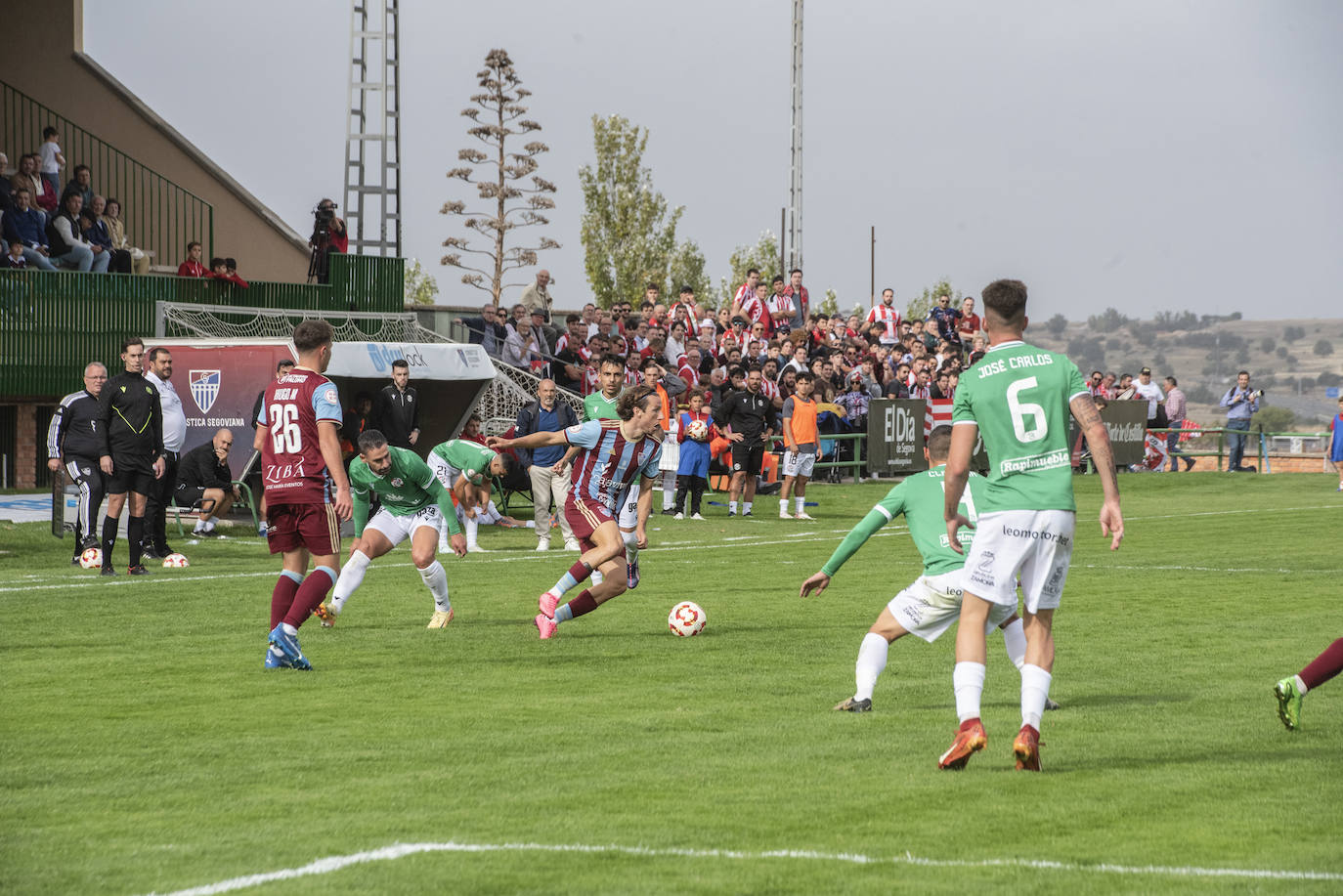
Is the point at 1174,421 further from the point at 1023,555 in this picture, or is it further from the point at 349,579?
the point at 1023,555

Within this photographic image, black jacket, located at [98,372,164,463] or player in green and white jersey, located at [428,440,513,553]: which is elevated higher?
black jacket, located at [98,372,164,463]

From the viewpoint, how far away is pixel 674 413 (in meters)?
26.2

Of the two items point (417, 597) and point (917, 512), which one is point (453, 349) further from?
point (917, 512)

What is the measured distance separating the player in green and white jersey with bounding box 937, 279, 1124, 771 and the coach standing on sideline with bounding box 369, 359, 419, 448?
1563 centimetres

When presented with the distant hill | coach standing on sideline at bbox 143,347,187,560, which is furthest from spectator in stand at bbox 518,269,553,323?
the distant hill

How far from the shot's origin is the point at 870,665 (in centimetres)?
848

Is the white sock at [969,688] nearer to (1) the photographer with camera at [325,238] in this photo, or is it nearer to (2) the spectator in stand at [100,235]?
(2) the spectator in stand at [100,235]

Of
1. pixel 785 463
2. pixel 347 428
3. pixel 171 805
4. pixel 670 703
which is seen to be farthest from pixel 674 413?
pixel 171 805

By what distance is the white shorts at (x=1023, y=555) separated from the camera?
6.96 m

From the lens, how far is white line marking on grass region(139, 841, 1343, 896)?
16.8 feet

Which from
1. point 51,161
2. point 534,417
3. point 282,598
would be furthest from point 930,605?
point 51,161

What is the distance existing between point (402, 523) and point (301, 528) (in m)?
2.60

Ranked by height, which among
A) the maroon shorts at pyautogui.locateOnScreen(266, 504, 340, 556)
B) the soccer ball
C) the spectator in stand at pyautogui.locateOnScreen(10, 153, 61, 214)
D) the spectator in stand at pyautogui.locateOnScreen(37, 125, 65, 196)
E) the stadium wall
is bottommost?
the soccer ball

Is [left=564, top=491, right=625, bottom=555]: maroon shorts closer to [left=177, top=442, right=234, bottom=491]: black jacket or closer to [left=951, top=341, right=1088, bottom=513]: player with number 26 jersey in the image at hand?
[left=951, top=341, right=1088, bottom=513]: player with number 26 jersey
